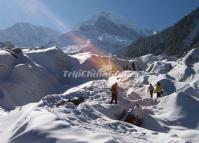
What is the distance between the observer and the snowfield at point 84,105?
18.6 metres

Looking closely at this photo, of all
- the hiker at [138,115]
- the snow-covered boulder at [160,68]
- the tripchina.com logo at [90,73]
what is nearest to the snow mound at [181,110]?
the hiker at [138,115]

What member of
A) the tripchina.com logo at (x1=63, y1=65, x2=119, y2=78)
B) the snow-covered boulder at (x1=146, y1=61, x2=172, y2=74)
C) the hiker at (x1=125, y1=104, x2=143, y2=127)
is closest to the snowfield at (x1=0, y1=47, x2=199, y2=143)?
the snow-covered boulder at (x1=146, y1=61, x2=172, y2=74)

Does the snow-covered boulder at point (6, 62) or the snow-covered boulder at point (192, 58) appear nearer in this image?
the snow-covered boulder at point (6, 62)

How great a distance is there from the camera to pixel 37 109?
2217 centimetres

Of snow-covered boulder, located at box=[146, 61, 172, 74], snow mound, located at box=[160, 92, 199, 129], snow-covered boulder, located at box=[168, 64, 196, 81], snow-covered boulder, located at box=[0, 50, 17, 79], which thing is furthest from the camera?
snow-covered boulder, located at box=[146, 61, 172, 74]

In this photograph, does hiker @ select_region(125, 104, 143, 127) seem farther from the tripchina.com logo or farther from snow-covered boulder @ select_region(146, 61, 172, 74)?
snow-covered boulder @ select_region(146, 61, 172, 74)

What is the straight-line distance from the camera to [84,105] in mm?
25406

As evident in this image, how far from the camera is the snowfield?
1859cm

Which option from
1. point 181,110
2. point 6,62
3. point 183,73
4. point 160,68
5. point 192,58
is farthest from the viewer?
→ point 192,58

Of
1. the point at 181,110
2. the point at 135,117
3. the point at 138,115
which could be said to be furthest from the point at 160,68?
the point at 135,117

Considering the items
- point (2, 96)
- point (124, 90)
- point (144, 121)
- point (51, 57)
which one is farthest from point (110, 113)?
point (51, 57)

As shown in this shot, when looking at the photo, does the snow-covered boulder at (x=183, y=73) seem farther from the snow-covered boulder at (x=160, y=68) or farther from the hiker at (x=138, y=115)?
the hiker at (x=138, y=115)

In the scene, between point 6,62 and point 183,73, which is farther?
point 183,73

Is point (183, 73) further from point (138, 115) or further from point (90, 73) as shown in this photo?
point (138, 115)
